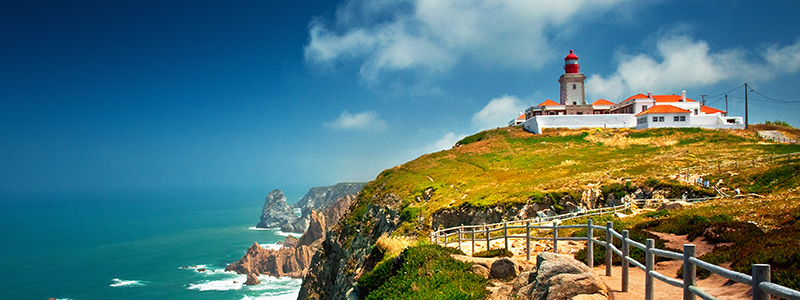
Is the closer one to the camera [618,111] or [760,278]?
[760,278]

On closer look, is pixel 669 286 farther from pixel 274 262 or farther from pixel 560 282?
pixel 274 262

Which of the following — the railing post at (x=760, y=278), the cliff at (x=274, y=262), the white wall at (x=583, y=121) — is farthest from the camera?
the cliff at (x=274, y=262)

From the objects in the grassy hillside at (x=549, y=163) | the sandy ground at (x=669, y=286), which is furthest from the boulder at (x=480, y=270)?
the grassy hillside at (x=549, y=163)

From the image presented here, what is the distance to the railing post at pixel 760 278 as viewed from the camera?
3802 mm

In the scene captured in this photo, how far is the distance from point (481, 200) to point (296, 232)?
5833 inches

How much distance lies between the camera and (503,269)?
37.5 feet

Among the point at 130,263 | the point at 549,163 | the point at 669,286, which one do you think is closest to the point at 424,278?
the point at 669,286

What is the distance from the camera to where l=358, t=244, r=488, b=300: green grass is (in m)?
10.6

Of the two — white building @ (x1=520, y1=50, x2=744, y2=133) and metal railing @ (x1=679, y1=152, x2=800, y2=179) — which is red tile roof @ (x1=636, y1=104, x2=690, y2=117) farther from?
metal railing @ (x1=679, y1=152, x2=800, y2=179)

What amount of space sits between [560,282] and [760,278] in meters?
3.89

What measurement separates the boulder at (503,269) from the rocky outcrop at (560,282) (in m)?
2.31

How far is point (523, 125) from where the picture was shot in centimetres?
8306

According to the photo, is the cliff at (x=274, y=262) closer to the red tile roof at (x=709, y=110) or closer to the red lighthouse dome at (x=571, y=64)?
the red lighthouse dome at (x=571, y=64)

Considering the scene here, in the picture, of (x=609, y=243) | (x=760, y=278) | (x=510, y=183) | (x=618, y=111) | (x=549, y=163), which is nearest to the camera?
(x=760, y=278)
